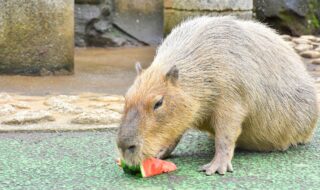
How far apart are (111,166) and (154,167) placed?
33cm

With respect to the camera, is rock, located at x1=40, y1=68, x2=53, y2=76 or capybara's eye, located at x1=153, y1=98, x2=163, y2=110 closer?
capybara's eye, located at x1=153, y1=98, x2=163, y2=110

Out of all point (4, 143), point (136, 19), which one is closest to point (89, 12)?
point (136, 19)

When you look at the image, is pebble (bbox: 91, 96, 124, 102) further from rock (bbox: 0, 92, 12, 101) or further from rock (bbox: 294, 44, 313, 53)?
rock (bbox: 294, 44, 313, 53)

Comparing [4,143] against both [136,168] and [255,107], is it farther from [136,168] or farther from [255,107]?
[255,107]

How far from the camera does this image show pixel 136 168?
10.5 ft

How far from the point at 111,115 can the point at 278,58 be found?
1347mm

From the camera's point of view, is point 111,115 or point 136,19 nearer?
point 111,115

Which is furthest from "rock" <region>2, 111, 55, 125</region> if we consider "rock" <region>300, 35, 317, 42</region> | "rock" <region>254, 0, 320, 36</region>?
"rock" <region>254, 0, 320, 36</region>

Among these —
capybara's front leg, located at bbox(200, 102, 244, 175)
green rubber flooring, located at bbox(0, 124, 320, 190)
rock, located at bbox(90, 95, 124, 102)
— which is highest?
capybara's front leg, located at bbox(200, 102, 244, 175)

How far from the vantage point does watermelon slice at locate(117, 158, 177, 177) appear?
10.5ft

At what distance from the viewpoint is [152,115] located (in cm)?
321

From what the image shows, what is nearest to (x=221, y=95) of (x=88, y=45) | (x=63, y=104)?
(x=63, y=104)

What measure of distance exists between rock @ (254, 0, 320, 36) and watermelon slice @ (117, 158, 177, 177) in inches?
287

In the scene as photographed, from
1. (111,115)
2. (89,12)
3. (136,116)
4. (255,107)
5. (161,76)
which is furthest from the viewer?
(89,12)
